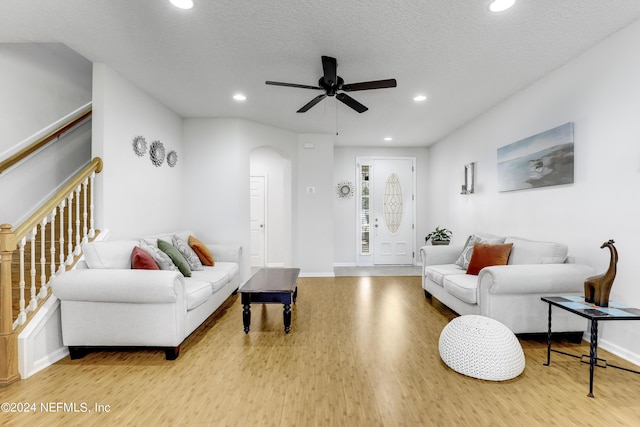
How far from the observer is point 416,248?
6.87 metres

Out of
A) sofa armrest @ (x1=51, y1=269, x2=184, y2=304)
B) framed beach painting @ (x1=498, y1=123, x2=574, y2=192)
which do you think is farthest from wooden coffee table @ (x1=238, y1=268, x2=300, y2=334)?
framed beach painting @ (x1=498, y1=123, x2=574, y2=192)

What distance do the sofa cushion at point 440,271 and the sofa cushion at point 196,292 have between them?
257 centimetres

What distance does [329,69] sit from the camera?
279 centimetres

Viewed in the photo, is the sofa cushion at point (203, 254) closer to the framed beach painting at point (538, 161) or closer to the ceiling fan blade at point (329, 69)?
the ceiling fan blade at point (329, 69)

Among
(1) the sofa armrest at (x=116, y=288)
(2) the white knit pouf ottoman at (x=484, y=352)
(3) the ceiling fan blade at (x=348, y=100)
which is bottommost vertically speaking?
(2) the white knit pouf ottoman at (x=484, y=352)

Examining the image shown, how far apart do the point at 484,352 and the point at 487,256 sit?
140cm

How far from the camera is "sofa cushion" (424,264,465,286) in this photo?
3.59 metres

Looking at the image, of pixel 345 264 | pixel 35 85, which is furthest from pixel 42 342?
pixel 345 264

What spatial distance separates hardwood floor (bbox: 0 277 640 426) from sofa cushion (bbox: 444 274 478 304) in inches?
19.4

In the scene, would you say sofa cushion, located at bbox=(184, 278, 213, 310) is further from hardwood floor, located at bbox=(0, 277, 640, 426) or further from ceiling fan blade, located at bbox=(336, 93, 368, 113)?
ceiling fan blade, located at bbox=(336, 93, 368, 113)

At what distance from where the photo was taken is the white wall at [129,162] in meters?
3.14

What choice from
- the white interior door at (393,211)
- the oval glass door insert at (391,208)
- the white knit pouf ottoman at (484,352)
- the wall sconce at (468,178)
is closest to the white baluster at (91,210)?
the white knit pouf ottoman at (484,352)

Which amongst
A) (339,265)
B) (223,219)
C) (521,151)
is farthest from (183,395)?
(339,265)

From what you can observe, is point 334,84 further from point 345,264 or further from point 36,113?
point 345,264
